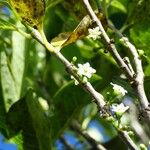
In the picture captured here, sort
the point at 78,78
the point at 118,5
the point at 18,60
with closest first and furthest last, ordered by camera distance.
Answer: the point at 78,78 → the point at 18,60 → the point at 118,5

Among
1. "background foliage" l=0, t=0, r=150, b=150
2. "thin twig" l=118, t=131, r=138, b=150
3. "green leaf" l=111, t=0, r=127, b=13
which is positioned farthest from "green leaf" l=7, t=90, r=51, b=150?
"green leaf" l=111, t=0, r=127, b=13

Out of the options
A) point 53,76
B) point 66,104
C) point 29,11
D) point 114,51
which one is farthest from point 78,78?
point 53,76

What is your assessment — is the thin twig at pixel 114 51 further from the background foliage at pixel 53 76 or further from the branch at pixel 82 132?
the branch at pixel 82 132

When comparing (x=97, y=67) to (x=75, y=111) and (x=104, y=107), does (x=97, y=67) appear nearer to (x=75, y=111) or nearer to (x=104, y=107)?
(x=75, y=111)

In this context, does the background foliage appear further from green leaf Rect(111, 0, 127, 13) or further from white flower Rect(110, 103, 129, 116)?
white flower Rect(110, 103, 129, 116)

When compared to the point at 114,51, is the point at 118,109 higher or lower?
lower

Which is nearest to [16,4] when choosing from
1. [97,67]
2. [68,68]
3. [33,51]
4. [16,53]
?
[68,68]

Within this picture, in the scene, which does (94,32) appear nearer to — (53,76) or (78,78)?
(78,78)
